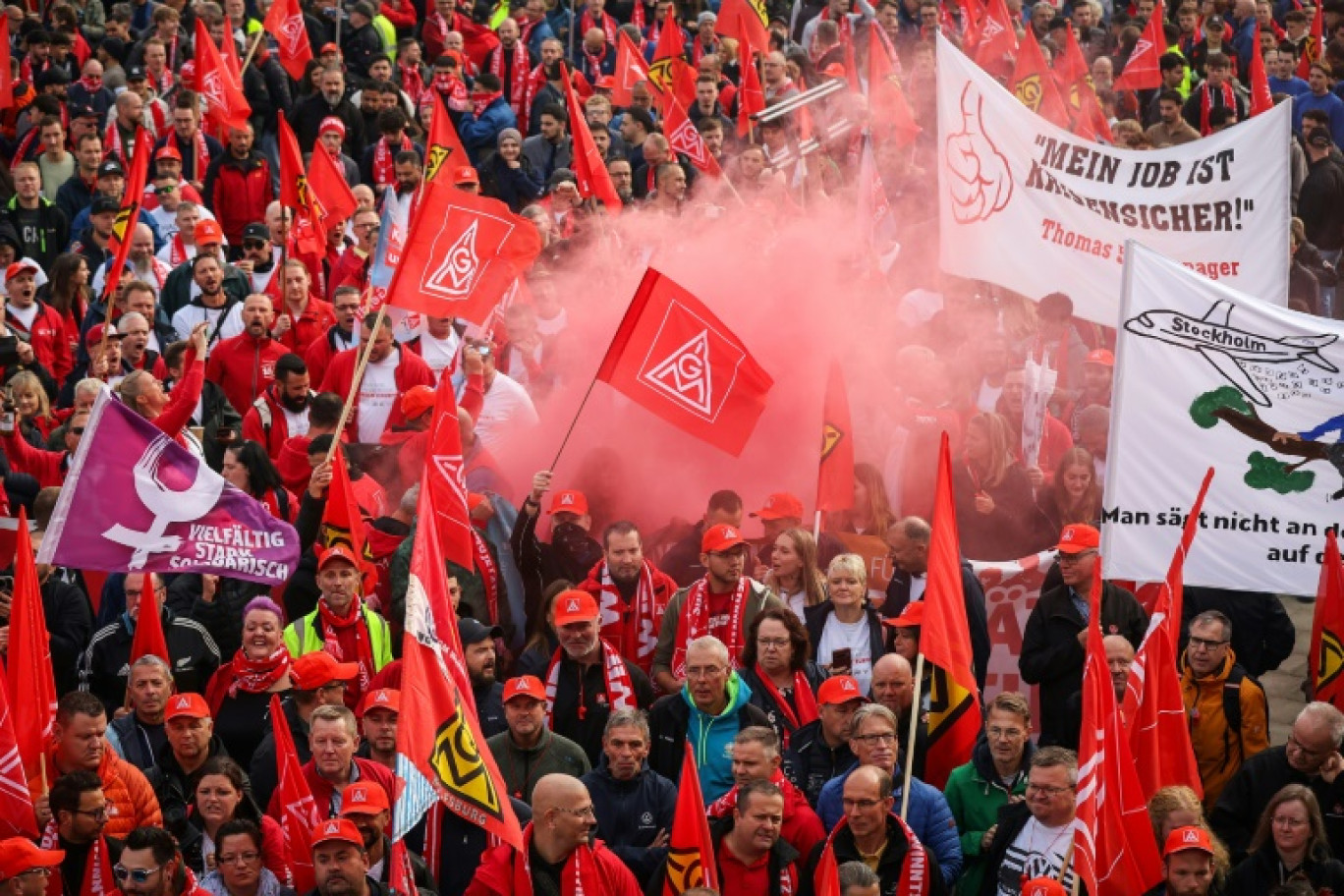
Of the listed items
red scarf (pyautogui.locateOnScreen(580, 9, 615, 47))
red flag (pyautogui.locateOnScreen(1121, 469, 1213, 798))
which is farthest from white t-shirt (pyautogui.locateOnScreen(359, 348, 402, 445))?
red scarf (pyautogui.locateOnScreen(580, 9, 615, 47))

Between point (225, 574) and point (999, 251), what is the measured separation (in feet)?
17.7

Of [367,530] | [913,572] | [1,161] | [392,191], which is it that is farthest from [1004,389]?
[1,161]

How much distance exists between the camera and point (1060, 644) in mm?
10984

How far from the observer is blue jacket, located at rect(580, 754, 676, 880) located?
978 centimetres

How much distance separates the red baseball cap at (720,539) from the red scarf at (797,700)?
731 mm

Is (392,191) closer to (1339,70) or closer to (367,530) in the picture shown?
(367,530)

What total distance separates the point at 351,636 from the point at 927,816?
2.93m

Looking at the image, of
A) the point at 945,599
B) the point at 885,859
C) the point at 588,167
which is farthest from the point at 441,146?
the point at 885,859

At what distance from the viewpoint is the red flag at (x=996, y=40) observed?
20.6 metres

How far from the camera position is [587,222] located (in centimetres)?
1605

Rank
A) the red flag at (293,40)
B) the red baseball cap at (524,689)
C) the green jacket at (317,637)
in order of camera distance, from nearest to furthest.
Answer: the red baseball cap at (524,689) < the green jacket at (317,637) < the red flag at (293,40)

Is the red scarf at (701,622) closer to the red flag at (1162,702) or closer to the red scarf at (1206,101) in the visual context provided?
the red flag at (1162,702)

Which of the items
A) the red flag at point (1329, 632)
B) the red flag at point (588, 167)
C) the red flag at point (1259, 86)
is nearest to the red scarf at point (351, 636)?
the red flag at point (1329, 632)

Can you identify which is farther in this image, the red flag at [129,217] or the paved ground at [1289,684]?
the red flag at [129,217]
